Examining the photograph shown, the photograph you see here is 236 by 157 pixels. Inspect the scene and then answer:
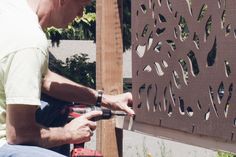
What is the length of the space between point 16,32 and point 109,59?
1.41 m

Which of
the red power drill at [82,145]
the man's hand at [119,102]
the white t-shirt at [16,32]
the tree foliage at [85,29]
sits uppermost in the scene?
the tree foliage at [85,29]

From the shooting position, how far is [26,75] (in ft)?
8.76

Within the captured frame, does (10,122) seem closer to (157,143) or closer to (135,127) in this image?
(135,127)

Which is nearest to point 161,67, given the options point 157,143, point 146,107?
point 146,107

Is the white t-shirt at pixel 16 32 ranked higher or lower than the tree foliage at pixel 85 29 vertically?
lower

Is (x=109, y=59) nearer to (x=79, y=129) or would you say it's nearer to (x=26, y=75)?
(x=79, y=129)

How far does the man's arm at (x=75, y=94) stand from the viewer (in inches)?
146

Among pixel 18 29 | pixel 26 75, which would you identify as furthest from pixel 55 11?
pixel 26 75

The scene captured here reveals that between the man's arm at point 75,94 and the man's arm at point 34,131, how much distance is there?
0.58 m

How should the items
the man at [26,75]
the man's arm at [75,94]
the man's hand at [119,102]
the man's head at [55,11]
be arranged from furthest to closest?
1. the man's hand at [119,102]
2. the man's arm at [75,94]
3. the man's head at [55,11]
4. the man at [26,75]

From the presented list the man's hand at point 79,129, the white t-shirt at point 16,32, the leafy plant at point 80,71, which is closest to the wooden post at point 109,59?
the man's hand at point 79,129

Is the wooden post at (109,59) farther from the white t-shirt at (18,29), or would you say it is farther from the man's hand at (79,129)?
the white t-shirt at (18,29)

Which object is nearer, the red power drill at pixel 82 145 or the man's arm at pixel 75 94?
the red power drill at pixel 82 145

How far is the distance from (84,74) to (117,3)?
4.70 m
